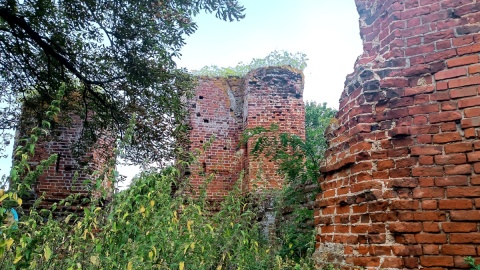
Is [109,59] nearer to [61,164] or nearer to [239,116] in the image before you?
[61,164]

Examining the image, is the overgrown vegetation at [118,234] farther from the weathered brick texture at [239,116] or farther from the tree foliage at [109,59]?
the weathered brick texture at [239,116]

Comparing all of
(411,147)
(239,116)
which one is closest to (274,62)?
(239,116)

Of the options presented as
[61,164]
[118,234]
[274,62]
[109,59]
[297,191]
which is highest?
[274,62]

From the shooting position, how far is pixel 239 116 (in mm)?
12445

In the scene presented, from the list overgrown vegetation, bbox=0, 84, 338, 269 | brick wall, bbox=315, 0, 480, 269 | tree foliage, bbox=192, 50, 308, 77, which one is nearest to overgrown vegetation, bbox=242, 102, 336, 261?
overgrown vegetation, bbox=0, 84, 338, 269

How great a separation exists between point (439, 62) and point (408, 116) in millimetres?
479

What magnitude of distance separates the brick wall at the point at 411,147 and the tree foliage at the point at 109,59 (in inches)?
176

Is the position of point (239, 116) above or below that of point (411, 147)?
above

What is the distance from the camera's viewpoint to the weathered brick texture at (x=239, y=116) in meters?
11.2

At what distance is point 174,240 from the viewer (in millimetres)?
3412

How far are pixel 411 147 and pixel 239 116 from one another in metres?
9.68

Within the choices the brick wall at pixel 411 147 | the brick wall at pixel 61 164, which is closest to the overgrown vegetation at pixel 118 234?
the brick wall at pixel 411 147

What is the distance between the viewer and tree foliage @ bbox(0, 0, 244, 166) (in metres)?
6.74

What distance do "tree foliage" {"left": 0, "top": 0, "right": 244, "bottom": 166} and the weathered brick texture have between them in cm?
307
